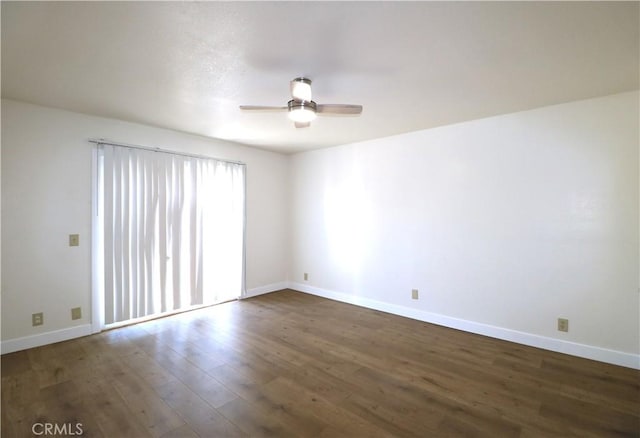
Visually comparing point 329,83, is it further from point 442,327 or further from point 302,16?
point 442,327

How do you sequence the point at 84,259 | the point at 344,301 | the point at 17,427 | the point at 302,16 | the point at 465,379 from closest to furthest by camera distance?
the point at 302,16 → the point at 17,427 → the point at 465,379 → the point at 84,259 → the point at 344,301

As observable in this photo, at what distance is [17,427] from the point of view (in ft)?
5.96

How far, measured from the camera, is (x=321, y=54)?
77.7 inches

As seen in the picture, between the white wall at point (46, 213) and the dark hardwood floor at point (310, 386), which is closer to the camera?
the dark hardwood floor at point (310, 386)

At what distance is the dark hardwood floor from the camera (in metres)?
1.86

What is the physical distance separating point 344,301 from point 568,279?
8.94 feet

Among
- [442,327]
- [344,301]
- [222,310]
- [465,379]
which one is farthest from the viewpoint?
[344,301]

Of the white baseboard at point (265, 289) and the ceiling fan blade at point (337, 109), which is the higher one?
the ceiling fan blade at point (337, 109)

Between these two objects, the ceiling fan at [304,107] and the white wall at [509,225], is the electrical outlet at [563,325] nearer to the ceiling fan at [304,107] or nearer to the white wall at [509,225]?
the white wall at [509,225]

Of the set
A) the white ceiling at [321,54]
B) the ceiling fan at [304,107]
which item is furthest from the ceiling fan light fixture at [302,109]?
the white ceiling at [321,54]

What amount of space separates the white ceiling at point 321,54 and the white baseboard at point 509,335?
90.7 inches

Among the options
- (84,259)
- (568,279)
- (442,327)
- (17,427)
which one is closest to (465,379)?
(442,327)

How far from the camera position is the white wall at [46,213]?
279cm

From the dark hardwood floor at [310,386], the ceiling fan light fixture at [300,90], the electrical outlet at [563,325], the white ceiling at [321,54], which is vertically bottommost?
the dark hardwood floor at [310,386]
